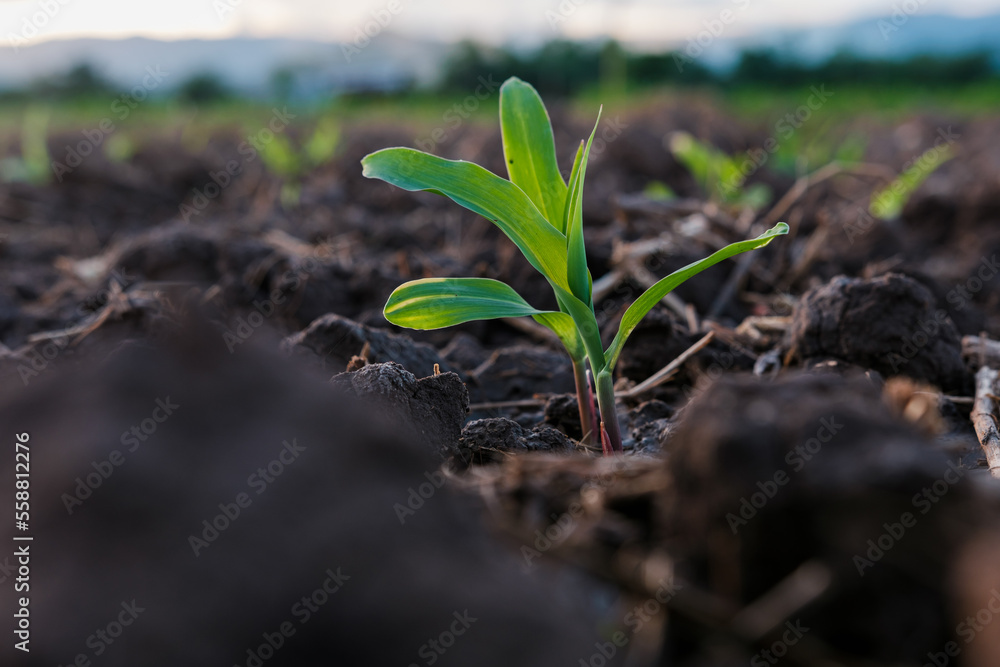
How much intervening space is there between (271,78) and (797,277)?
41.6 feet

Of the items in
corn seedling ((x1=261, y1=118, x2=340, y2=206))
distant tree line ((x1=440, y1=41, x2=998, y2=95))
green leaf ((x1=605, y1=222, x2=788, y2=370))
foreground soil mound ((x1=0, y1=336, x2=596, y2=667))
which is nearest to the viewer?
foreground soil mound ((x1=0, y1=336, x2=596, y2=667))

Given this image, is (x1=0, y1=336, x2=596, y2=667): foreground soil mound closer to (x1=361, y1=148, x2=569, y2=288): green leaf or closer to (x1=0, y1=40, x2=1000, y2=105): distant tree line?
(x1=361, y1=148, x2=569, y2=288): green leaf

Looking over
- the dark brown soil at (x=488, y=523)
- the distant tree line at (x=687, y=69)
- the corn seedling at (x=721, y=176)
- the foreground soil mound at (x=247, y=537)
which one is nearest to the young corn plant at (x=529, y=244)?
the dark brown soil at (x=488, y=523)

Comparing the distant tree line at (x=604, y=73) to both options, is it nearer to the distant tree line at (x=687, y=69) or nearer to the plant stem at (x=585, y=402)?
the distant tree line at (x=687, y=69)

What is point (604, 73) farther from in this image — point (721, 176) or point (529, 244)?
point (529, 244)

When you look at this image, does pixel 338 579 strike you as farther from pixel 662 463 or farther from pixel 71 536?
pixel 662 463

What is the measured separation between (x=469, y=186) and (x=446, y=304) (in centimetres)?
19

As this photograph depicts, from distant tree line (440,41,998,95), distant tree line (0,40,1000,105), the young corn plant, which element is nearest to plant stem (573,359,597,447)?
the young corn plant

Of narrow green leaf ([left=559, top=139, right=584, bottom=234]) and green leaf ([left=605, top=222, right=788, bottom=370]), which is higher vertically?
narrow green leaf ([left=559, top=139, right=584, bottom=234])

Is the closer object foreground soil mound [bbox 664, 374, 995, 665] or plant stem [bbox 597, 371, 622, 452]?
foreground soil mound [bbox 664, 374, 995, 665]

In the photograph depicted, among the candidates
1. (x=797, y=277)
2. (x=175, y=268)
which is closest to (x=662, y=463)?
(x=797, y=277)

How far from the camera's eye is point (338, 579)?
2.09ft

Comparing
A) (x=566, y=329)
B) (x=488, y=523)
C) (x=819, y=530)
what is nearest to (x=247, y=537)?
(x=488, y=523)

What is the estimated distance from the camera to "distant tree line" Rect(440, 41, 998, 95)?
17344mm
